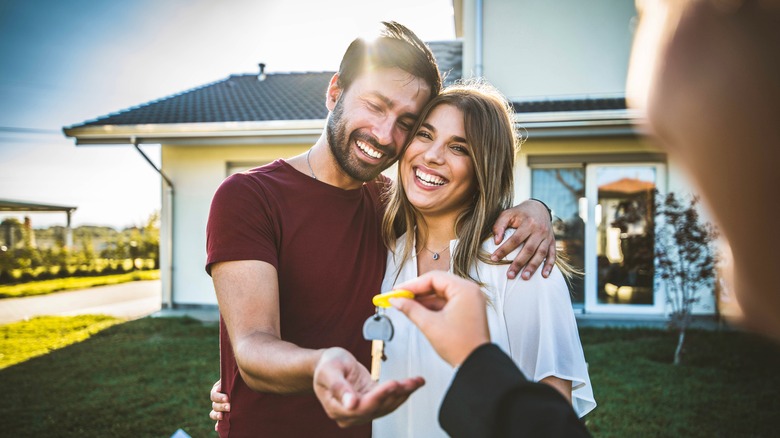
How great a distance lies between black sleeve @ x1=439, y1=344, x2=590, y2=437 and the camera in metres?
0.83

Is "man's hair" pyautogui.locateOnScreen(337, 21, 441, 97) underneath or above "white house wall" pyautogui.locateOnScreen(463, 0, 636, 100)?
underneath

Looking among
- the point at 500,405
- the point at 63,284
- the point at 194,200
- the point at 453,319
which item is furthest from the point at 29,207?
the point at 500,405

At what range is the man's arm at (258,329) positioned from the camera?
1.45 metres

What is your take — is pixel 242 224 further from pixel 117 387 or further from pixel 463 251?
pixel 117 387

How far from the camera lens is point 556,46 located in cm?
918

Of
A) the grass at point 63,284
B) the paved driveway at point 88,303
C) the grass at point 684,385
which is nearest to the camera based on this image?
the grass at point 684,385

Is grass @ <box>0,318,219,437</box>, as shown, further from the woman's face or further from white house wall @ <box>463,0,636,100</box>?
white house wall @ <box>463,0,636,100</box>

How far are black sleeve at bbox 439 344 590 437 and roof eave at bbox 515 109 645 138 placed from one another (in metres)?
7.22

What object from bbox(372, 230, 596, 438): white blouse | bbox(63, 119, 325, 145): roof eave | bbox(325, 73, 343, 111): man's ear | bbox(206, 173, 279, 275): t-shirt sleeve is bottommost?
bbox(372, 230, 596, 438): white blouse

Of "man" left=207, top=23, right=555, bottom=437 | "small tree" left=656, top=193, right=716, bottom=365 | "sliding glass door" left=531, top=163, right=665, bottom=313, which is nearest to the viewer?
"man" left=207, top=23, right=555, bottom=437

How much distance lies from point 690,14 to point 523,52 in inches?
376

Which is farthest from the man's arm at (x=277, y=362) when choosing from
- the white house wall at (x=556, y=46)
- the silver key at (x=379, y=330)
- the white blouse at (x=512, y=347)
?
the white house wall at (x=556, y=46)

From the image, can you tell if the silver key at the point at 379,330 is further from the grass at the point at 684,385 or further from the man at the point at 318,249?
the grass at the point at 684,385

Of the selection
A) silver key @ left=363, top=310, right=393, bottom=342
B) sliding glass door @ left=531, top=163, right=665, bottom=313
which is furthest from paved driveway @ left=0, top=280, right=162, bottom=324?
silver key @ left=363, top=310, right=393, bottom=342
